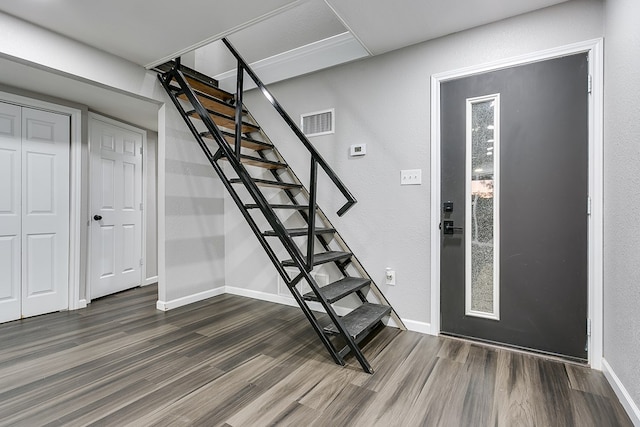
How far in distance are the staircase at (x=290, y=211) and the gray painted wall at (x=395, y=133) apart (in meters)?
0.19

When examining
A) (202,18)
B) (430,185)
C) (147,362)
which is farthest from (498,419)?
(202,18)

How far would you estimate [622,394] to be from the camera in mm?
1610

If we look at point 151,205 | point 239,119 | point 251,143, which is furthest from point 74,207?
point 239,119

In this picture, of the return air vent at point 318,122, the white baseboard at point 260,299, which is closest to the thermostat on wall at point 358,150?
the return air vent at point 318,122

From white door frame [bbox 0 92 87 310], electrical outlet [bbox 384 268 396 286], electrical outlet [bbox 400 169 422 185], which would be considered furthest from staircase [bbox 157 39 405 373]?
white door frame [bbox 0 92 87 310]

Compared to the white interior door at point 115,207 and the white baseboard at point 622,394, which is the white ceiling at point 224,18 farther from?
the white baseboard at point 622,394

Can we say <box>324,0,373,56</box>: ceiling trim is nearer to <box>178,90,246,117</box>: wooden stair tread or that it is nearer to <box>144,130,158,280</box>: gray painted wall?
<box>178,90,246,117</box>: wooden stair tread

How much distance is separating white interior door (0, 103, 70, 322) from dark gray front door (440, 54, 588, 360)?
3.67 metres

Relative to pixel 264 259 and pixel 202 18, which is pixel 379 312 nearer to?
pixel 264 259

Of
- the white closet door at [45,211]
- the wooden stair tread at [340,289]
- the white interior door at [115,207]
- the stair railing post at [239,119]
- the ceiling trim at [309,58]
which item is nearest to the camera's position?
the wooden stair tread at [340,289]

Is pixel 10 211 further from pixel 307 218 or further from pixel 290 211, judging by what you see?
pixel 307 218

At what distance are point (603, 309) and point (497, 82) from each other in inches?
65.5

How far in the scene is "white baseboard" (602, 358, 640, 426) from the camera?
1.46 m

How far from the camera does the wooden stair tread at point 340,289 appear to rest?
2.19 metres
